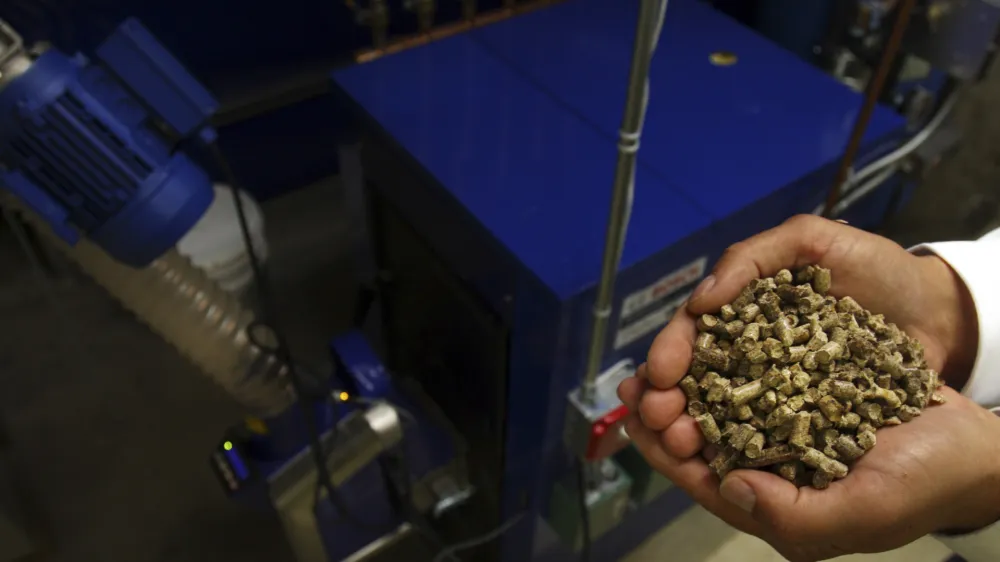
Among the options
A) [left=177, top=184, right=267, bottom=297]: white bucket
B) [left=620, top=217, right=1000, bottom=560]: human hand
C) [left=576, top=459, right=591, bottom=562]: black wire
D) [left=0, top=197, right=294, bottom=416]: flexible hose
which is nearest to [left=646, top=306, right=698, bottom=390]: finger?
[left=620, top=217, right=1000, bottom=560]: human hand

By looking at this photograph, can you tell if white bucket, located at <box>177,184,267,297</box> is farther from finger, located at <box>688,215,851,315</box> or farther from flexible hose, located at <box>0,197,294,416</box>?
finger, located at <box>688,215,851,315</box>

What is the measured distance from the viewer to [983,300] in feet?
2.47

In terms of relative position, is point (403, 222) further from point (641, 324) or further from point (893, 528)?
point (893, 528)

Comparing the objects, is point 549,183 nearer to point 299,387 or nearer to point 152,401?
point 299,387

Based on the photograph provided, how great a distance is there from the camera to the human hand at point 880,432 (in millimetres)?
616

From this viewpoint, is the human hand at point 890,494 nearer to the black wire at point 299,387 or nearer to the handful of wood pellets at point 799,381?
the handful of wood pellets at point 799,381

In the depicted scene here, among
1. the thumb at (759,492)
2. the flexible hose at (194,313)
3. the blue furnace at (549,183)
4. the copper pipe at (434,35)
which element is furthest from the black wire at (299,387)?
the thumb at (759,492)

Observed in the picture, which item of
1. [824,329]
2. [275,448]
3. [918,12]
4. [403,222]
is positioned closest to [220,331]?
[275,448]

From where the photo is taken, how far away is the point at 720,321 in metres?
0.74

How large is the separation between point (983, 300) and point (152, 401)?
1.52 m

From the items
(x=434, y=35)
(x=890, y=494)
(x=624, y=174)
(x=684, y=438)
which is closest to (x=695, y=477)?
(x=684, y=438)

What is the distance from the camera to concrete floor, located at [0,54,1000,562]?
1.44 meters

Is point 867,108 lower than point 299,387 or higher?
higher

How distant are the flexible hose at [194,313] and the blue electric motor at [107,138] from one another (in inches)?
6.6
